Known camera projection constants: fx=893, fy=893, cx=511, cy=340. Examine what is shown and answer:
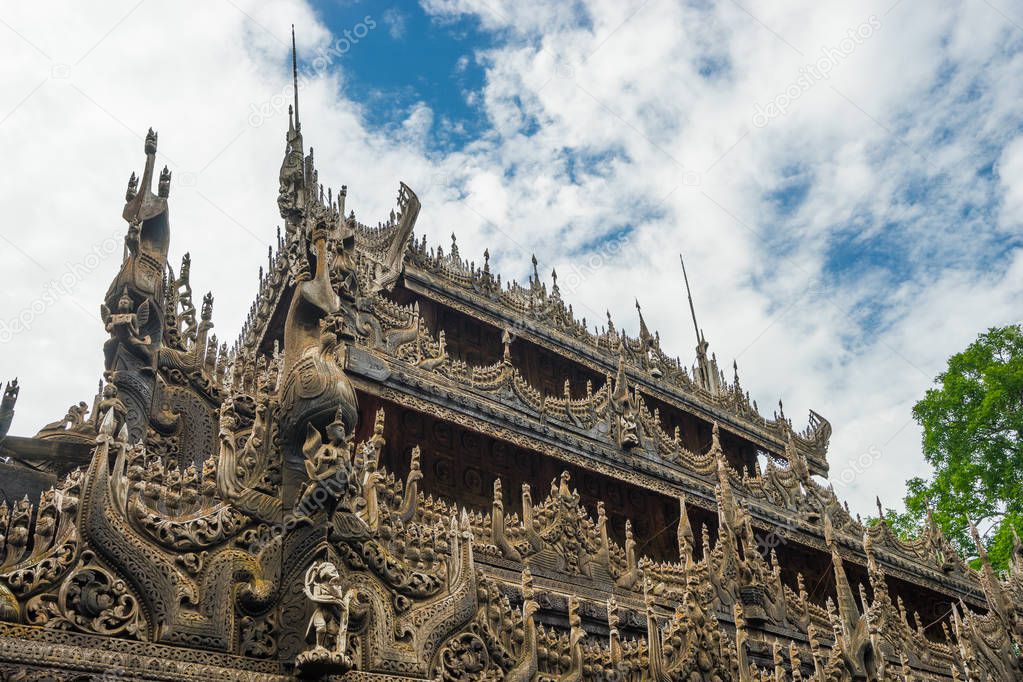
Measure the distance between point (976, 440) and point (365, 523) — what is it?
2803cm

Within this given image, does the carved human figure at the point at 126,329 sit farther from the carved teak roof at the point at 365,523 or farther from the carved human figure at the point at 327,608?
the carved human figure at the point at 327,608

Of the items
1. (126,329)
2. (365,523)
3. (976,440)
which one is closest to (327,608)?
(365,523)

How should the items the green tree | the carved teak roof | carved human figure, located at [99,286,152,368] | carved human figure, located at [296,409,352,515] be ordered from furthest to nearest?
1. the green tree
2. carved human figure, located at [99,286,152,368]
3. carved human figure, located at [296,409,352,515]
4. the carved teak roof

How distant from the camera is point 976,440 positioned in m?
29.0

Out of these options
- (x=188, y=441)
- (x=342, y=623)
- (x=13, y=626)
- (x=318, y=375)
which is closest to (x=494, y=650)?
(x=342, y=623)

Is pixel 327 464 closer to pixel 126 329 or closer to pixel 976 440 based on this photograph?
pixel 126 329

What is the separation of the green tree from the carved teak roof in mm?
9051

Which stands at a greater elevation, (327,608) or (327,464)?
(327,464)

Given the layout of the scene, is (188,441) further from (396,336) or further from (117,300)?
(396,336)

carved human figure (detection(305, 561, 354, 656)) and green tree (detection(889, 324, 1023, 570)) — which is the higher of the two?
green tree (detection(889, 324, 1023, 570))

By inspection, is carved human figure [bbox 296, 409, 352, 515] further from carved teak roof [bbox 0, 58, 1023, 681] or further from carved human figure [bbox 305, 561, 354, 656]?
carved human figure [bbox 305, 561, 354, 656]

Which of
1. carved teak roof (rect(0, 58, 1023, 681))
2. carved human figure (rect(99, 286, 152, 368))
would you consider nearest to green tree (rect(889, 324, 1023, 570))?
carved teak roof (rect(0, 58, 1023, 681))

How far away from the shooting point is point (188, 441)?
9766 millimetres

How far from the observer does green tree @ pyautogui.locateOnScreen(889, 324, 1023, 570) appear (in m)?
28.1
